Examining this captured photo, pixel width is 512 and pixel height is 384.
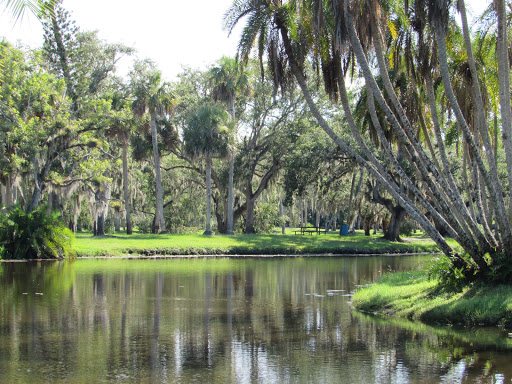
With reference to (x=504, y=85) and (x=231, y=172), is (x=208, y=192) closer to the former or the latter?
(x=231, y=172)

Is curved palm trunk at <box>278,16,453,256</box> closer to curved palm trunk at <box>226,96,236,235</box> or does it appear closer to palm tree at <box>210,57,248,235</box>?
palm tree at <box>210,57,248,235</box>

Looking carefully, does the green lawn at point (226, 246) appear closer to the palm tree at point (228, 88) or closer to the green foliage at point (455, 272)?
the palm tree at point (228, 88)

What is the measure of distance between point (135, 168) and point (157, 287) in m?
33.7

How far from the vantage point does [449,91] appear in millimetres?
14508

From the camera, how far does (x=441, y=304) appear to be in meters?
14.0

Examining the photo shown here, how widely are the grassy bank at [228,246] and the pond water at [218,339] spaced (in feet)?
44.8

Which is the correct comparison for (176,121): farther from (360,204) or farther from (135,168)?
(360,204)

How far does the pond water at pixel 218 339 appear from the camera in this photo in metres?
9.15

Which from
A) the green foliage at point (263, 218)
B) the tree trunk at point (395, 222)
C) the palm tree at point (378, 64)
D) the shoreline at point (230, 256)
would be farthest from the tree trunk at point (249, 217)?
A: the palm tree at point (378, 64)

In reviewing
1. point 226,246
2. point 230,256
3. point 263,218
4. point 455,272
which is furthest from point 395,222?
point 455,272

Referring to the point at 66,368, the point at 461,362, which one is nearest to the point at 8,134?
the point at 66,368

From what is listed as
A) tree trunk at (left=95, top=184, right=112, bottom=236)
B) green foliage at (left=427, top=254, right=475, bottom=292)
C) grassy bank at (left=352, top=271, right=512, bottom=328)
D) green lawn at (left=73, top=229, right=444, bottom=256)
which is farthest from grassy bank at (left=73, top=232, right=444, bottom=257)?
green foliage at (left=427, top=254, right=475, bottom=292)

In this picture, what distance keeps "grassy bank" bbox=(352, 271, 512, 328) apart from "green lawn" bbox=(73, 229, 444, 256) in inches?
830

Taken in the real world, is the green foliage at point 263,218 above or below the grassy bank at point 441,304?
above
